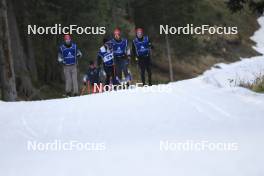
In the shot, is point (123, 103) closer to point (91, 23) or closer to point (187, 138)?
point (187, 138)

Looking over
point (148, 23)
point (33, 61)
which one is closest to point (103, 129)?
point (33, 61)

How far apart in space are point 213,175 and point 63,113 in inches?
212

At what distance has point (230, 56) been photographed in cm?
5425

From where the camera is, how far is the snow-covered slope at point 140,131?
678 cm

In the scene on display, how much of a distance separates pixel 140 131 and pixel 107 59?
8195mm

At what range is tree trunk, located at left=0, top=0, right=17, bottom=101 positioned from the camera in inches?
640

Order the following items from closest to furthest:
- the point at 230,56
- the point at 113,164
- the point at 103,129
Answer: the point at 113,164, the point at 103,129, the point at 230,56

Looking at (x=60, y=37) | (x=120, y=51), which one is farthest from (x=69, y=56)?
(x=60, y=37)

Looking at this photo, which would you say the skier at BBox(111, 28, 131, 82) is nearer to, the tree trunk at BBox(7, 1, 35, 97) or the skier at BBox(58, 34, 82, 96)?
the skier at BBox(58, 34, 82, 96)

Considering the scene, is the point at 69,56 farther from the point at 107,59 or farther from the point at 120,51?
the point at 120,51

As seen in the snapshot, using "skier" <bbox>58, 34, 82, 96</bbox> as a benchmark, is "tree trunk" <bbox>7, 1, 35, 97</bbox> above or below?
below

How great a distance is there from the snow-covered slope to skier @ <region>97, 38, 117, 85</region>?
3372 mm

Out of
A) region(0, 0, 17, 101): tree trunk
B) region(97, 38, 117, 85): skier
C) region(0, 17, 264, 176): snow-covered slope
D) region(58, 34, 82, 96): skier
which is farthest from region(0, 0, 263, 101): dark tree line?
region(0, 17, 264, 176): snow-covered slope

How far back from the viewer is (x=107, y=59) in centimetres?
1695
